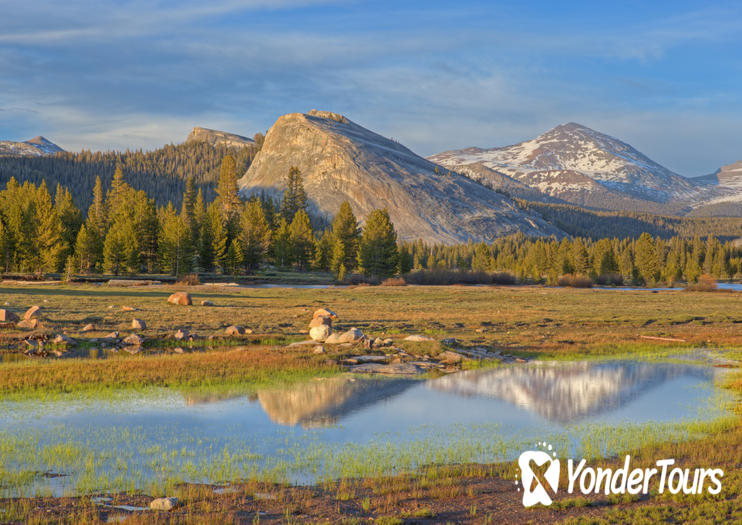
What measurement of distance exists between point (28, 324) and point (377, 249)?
2633 inches

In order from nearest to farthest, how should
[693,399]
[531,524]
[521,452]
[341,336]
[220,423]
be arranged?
[531,524] → [521,452] → [220,423] → [693,399] → [341,336]

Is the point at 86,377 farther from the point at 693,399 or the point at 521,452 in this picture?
the point at 693,399

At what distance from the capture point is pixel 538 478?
489 inches

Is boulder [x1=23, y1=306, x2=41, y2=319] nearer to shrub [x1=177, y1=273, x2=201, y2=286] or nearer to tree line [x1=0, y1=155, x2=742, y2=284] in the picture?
shrub [x1=177, y1=273, x2=201, y2=286]

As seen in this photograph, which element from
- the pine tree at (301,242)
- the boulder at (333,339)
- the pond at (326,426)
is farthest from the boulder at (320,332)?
the pine tree at (301,242)

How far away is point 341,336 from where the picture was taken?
32719 mm

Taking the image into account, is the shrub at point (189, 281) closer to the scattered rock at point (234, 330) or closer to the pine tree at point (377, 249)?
the pine tree at point (377, 249)

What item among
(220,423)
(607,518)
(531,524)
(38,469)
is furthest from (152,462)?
(607,518)

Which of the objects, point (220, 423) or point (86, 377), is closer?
point (220, 423)

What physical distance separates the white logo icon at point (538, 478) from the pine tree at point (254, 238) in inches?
3497

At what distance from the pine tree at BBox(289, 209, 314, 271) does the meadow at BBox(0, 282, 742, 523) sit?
4514 centimetres

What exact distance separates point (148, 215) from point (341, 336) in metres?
69.4

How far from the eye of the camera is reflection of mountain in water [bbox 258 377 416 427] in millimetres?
18672

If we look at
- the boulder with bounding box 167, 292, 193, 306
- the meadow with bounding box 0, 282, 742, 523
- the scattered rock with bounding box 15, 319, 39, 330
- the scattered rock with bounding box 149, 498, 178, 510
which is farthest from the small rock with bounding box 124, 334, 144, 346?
the scattered rock with bounding box 149, 498, 178, 510
